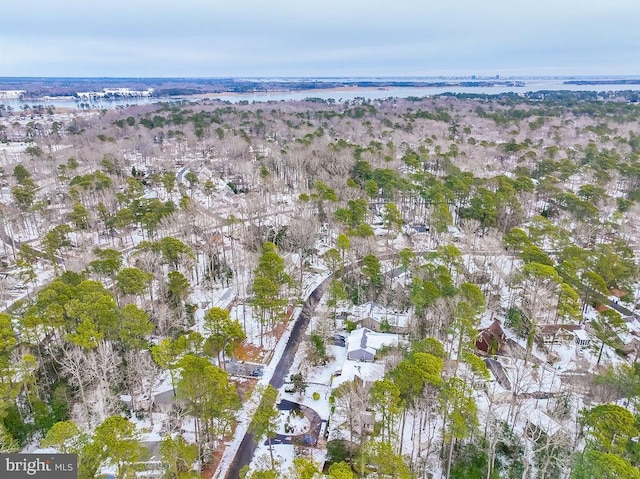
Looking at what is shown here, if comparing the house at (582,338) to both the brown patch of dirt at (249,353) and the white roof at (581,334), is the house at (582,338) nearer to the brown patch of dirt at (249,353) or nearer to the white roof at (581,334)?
the white roof at (581,334)

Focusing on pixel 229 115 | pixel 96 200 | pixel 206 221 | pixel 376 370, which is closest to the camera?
pixel 376 370

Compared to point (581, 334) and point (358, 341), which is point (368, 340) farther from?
point (581, 334)

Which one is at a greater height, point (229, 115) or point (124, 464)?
point (229, 115)

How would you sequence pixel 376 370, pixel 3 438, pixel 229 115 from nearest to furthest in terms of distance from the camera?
pixel 3 438 → pixel 376 370 → pixel 229 115

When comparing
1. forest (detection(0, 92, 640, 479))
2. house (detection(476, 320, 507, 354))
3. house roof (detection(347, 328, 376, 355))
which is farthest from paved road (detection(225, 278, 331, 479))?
house (detection(476, 320, 507, 354))

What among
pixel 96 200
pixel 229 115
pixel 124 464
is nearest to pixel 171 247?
pixel 124 464

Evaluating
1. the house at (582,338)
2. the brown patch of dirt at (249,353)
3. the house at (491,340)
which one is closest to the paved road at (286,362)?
the brown patch of dirt at (249,353)

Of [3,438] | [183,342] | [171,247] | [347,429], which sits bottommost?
[347,429]

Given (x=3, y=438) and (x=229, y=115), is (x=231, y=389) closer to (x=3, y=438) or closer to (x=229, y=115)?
(x=3, y=438)
